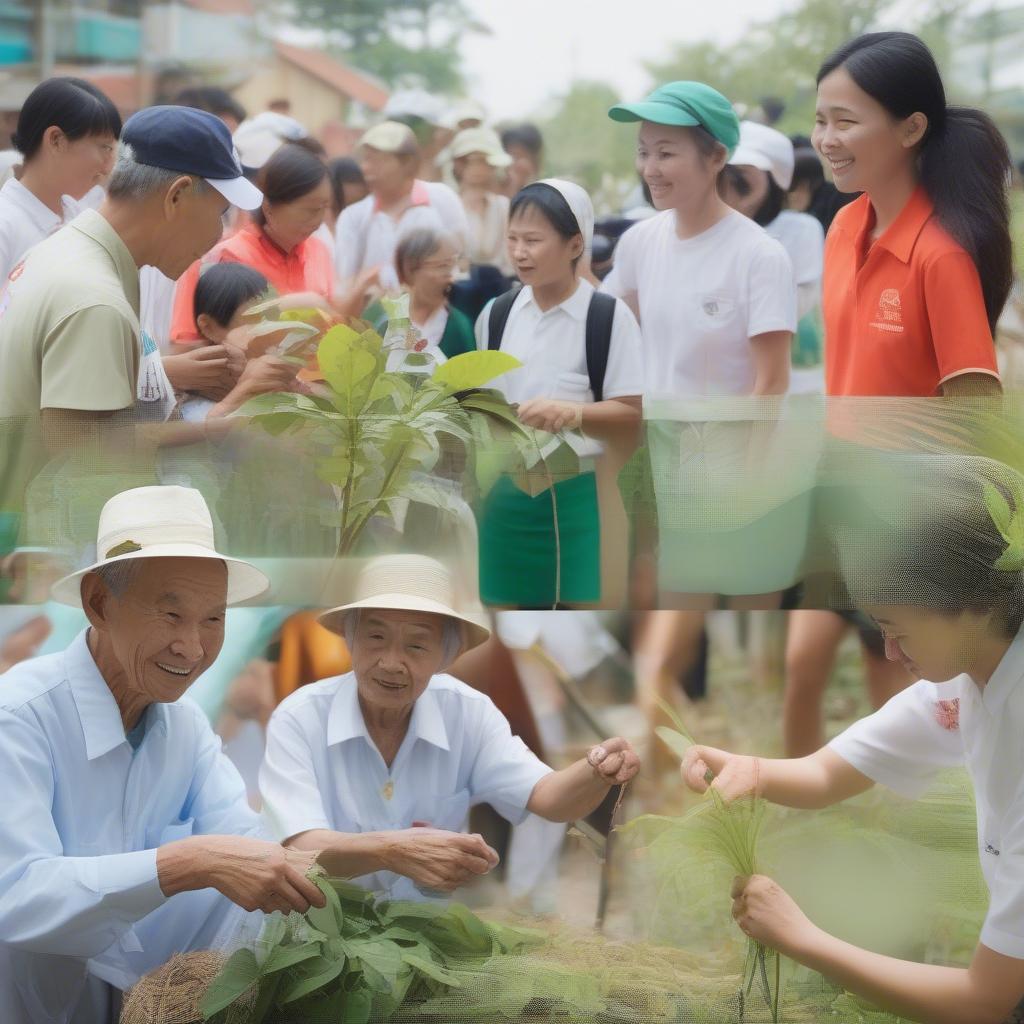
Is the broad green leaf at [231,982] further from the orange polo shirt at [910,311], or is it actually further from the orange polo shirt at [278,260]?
the orange polo shirt at [278,260]

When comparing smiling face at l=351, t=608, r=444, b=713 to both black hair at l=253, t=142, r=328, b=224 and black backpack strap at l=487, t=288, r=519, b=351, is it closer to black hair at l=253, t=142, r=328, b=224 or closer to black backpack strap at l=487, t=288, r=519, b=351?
black backpack strap at l=487, t=288, r=519, b=351

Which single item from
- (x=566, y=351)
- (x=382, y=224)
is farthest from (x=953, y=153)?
(x=382, y=224)

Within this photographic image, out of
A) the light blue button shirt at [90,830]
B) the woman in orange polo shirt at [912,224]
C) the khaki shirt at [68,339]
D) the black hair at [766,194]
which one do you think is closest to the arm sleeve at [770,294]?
the woman in orange polo shirt at [912,224]

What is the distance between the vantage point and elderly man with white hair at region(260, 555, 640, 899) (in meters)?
2.38

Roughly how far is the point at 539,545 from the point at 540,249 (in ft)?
3.05

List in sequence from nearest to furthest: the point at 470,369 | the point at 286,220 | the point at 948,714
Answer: the point at 948,714 → the point at 470,369 → the point at 286,220

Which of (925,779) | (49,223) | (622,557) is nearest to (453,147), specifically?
(49,223)

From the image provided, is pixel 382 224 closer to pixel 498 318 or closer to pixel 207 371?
pixel 498 318

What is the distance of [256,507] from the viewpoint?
96.7 inches

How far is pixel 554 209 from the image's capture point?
3197mm

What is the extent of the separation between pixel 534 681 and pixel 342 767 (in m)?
0.35

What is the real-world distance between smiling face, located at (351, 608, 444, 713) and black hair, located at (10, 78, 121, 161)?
1439 millimetres

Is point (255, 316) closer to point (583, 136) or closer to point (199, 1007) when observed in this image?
point (199, 1007)

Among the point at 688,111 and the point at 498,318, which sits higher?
the point at 688,111
